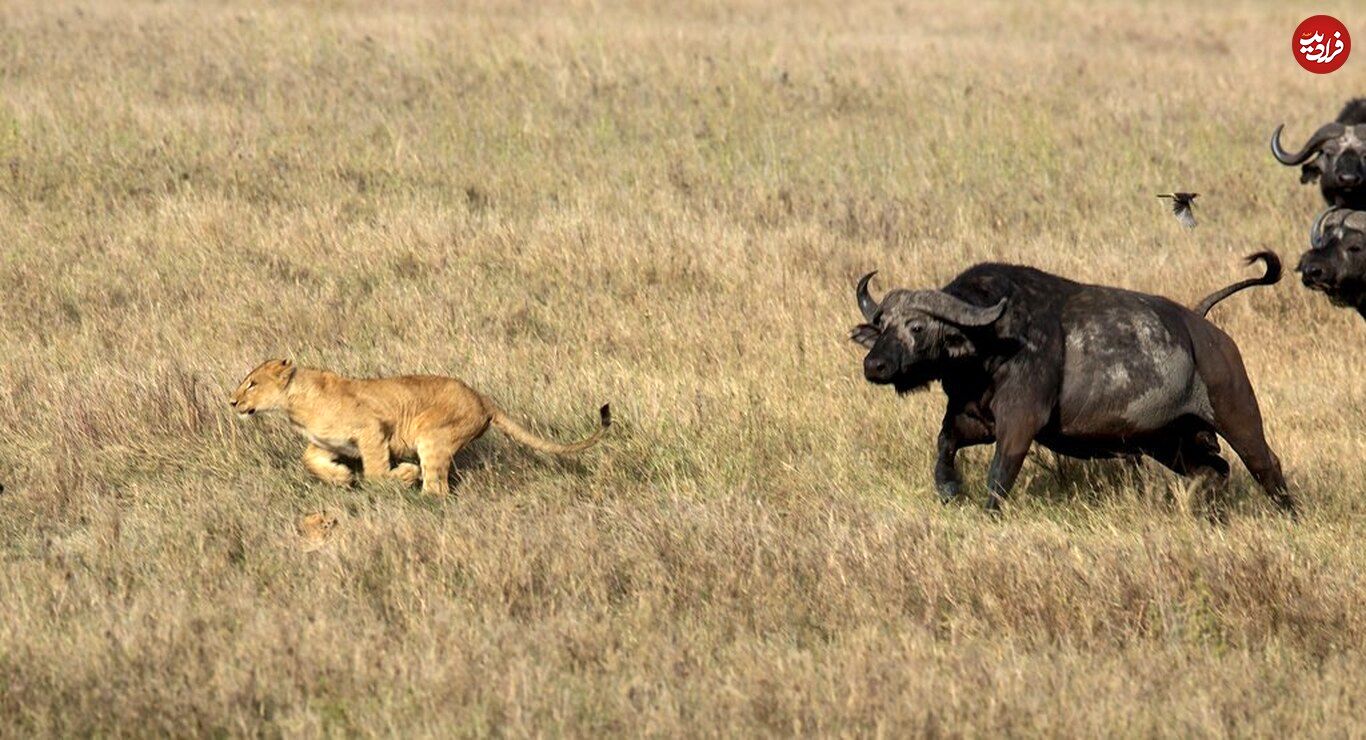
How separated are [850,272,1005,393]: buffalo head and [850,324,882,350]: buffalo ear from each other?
0.5 inches

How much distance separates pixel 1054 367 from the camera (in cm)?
807

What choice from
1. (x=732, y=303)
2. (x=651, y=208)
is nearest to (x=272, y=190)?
(x=651, y=208)

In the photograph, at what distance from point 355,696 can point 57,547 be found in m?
2.25

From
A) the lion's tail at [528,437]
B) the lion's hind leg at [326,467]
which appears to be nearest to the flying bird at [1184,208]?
the lion's tail at [528,437]

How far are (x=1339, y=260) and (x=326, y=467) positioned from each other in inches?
256

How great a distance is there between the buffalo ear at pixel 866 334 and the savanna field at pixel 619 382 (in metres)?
0.78

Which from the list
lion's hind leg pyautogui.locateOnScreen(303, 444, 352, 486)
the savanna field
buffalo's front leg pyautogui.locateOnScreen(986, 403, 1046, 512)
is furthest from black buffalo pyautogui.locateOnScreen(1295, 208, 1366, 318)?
lion's hind leg pyautogui.locateOnScreen(303, 444, 352, 486)

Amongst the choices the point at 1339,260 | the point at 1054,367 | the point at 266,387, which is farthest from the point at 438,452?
the point at 1339,260

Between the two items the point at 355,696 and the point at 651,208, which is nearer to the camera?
the point at 355,696

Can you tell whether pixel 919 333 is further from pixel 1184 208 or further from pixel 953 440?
pixel 1184 208

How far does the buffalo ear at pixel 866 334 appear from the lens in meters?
8.05

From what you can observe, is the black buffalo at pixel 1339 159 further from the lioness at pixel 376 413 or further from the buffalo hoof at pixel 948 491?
the lioness at pixel 376 413

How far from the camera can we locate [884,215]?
14.9 m

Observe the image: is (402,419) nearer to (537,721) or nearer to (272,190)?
(537,721)
